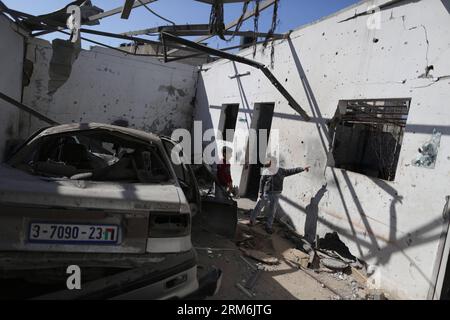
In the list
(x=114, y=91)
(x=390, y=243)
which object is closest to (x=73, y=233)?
(x=390, y=243)

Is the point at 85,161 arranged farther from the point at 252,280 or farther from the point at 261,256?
the point at 261,256

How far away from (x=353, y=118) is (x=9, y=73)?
9.02 m

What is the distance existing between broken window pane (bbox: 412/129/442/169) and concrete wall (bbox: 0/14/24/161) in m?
9.27

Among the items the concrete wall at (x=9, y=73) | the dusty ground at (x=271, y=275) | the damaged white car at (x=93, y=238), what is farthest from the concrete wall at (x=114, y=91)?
the damaged white car at (x=93, y=238)

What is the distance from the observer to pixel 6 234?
6.85 feet

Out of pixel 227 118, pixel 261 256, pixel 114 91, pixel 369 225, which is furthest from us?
pixel 114 91

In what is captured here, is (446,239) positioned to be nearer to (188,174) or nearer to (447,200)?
(447,200)

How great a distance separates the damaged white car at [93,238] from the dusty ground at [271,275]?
1532mm

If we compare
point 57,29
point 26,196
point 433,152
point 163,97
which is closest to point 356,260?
point 433,152

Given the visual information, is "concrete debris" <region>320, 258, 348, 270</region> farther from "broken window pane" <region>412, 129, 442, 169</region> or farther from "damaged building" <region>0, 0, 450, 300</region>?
"broken window pane" <region>412, 129, 442, 169</region>

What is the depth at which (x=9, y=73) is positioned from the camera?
8836 millimetres

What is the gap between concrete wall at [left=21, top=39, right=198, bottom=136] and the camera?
35.9ft

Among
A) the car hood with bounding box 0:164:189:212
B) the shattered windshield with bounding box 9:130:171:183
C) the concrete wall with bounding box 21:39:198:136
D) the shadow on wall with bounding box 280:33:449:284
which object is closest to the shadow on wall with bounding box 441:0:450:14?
the shadow on wall with bounding box 280:33:449:284

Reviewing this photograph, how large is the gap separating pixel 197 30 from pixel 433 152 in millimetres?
4614
